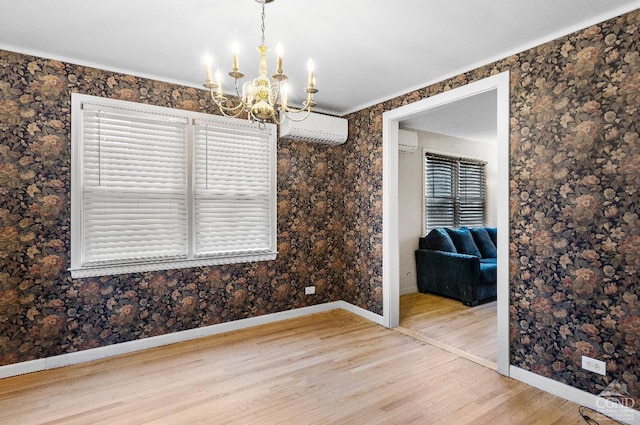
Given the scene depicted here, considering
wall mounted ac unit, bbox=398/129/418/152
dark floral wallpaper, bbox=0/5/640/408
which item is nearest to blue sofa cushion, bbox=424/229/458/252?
wall mounted ac unit, bbox=398/129/418/152

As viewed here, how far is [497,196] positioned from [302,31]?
197cm

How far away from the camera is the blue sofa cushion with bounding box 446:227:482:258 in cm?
546

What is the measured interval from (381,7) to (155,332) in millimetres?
3368

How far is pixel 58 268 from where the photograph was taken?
296cm

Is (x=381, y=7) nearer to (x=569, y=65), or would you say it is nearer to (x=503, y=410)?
(x=569, y=65)

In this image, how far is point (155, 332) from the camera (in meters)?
3.41

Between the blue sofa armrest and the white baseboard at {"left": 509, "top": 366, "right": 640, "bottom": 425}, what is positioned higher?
the blue sofa armrest

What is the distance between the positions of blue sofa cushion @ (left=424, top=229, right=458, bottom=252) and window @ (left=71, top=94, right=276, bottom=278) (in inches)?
105

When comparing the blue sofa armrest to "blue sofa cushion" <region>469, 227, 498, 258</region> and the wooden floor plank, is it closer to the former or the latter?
the wooden floor plank

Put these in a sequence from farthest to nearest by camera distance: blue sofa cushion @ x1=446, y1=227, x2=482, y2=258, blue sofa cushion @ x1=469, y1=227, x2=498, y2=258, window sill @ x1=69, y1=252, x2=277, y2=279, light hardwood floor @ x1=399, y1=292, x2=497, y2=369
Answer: blue sofa cushion @ x1=469, y1=227, x2=498, y2=258
blue sofa cushion @ x1=446, y1=227, x2=482, y2=258
light hardwood floor @ x1=399, y1=292, x2=497, y2=369
window sill @ x1=69, y1=252, x2=277, y2=279

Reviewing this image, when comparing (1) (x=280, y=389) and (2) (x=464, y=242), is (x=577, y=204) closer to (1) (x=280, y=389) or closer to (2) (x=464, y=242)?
(1) (x=280, y=389)

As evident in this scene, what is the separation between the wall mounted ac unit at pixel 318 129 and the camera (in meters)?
4.05

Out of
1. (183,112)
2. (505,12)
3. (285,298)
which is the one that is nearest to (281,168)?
(183,112)

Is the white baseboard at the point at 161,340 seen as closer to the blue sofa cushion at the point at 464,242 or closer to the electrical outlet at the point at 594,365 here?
the electrical outlet at the point at 594,365
